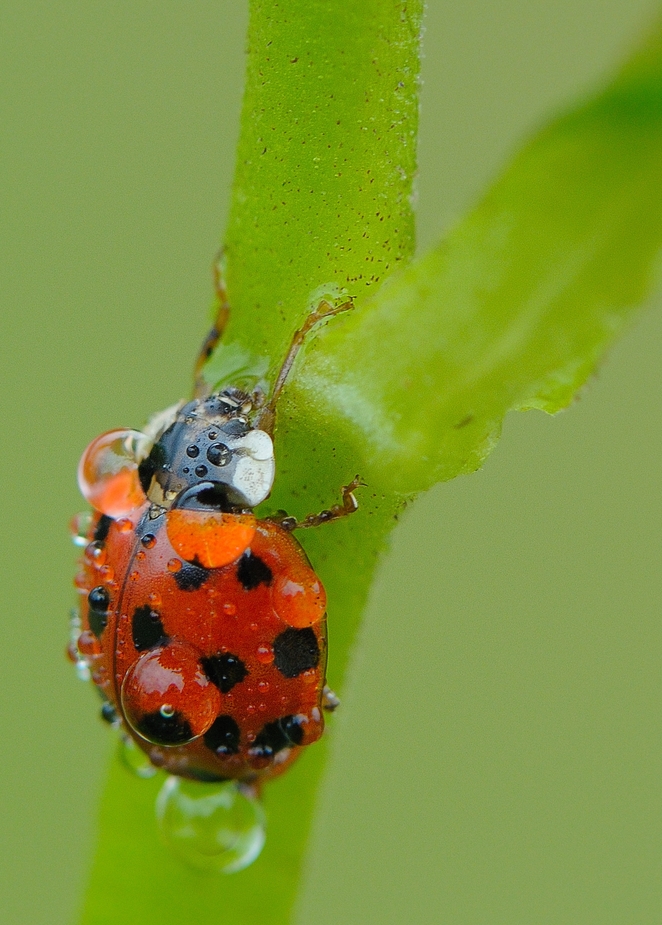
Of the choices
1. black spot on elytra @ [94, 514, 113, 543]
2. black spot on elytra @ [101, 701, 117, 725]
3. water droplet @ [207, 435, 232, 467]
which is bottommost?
black spot on elytra @ [101, 701, 117, 725]

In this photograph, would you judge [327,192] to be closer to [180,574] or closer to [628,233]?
[628,233]

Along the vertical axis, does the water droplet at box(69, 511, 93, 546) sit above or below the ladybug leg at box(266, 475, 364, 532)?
above

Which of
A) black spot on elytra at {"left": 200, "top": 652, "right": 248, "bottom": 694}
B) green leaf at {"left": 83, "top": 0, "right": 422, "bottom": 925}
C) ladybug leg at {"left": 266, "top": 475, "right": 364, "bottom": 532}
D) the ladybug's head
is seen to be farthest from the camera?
black spot on elytra at {"left": 200, "top": 652, "right": 248, "bottom": 694}

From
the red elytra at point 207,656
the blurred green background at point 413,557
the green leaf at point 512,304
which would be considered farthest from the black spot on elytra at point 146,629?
the blurred green background at point 413,557

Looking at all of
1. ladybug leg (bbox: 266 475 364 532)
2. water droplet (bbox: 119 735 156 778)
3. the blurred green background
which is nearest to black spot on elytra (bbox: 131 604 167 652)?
water droplet (bbox: 119 735 156 778)

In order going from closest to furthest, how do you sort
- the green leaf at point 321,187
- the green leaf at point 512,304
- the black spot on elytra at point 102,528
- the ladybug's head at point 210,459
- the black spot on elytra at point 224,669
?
the green leaf at point 512,304
the green leaf at point 321,187
the ladybug's head at point 210,459
the black spot on elytra at point 224,669
the black spot on elytra at point 102,528

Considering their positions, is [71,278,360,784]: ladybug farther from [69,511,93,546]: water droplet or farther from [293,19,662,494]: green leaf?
[293,19,662,494]: green leaf

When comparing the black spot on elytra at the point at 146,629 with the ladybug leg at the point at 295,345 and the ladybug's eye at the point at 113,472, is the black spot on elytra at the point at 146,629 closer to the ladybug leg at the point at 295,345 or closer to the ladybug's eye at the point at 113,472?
the ladybug's eye at the point at 113,472

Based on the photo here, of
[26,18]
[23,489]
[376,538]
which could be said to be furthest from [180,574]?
[26,18]
